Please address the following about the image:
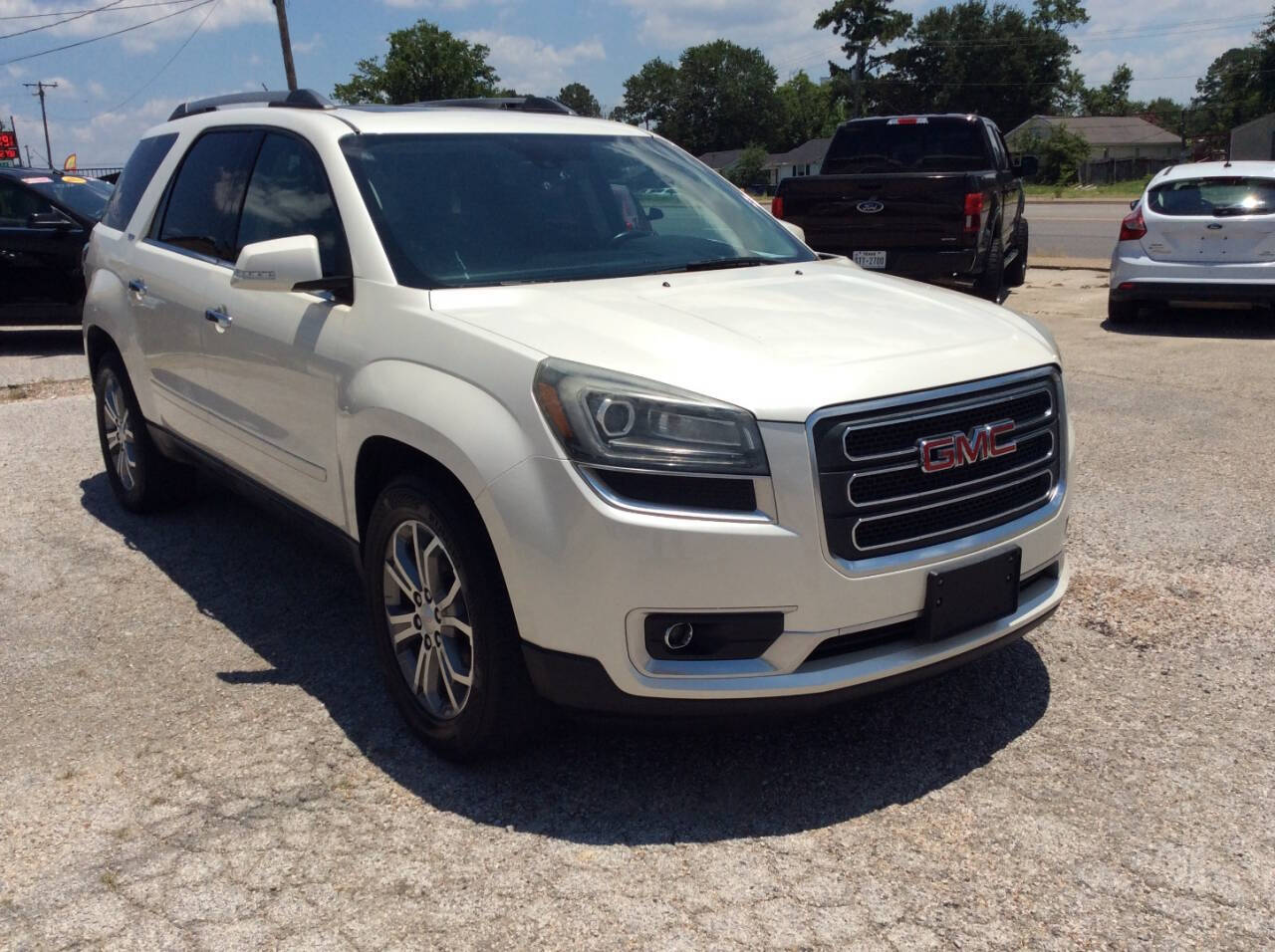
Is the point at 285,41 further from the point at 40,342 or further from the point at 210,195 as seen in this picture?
the point at 210,195

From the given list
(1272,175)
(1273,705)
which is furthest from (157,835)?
(1272,175)

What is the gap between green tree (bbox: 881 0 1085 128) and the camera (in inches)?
4107

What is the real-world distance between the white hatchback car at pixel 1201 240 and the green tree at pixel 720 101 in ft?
407

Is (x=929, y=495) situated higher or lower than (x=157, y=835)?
higher

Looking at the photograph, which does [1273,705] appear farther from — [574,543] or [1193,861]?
[574,543]

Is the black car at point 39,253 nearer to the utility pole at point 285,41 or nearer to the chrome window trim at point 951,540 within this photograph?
the chrome window trim at point 951,540

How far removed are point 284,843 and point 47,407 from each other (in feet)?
22.6

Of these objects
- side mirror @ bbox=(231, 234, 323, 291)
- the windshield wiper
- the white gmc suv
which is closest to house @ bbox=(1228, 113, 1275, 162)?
the windshield wiper

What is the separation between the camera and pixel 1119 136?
9550 cm

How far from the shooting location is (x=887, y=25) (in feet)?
330

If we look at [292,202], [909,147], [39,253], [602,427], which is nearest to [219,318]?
[292,202]

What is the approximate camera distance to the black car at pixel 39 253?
36.9 ft

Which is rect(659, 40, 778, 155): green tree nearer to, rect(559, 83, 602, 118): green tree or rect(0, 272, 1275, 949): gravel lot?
rect(559, 83, 602, 118): green tree

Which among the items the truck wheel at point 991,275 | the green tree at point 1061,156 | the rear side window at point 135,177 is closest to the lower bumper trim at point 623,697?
the rear side window at point 135,177
